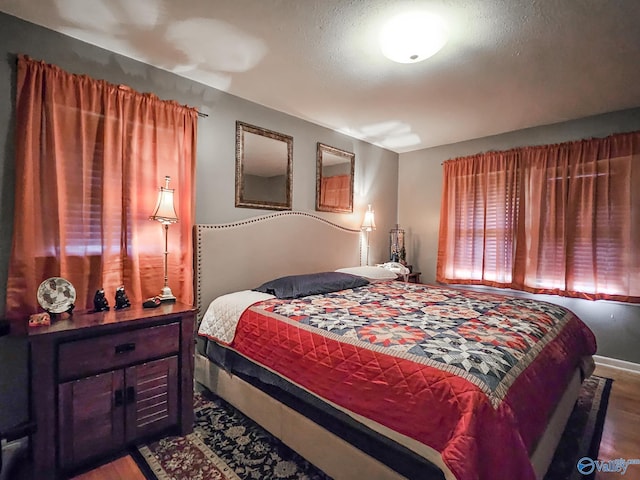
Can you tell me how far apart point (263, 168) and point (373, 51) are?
145 cm

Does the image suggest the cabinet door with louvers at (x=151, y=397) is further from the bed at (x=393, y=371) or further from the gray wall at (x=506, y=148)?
the gray wall at (x=506, y=148)

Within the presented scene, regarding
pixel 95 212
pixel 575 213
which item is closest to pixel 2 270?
pixel 95 212

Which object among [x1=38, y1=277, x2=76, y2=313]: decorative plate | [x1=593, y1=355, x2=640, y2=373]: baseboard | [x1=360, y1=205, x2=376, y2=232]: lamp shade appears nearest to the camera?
[x1=38, y1=277, x2=76, y2=313]: decorative plate

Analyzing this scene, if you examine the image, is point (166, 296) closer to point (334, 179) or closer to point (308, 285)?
point (308, 285)

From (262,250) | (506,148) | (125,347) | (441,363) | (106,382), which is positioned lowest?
(106,382)

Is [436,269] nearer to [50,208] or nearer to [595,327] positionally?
[595,327]

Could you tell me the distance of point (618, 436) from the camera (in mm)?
1994

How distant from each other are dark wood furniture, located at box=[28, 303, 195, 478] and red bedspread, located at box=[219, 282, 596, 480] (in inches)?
16.8

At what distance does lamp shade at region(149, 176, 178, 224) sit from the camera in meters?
2.16

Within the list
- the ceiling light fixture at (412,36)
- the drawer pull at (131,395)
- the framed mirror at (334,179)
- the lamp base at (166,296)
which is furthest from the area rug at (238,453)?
the ceiling light fixture at (412,36)

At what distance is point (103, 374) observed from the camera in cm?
168

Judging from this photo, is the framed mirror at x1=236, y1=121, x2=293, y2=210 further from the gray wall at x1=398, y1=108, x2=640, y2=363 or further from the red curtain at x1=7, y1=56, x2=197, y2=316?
the gray wall at x1=398, y1=108, x2=640, y2=363

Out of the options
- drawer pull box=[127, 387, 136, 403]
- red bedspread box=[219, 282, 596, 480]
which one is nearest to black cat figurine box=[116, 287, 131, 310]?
drawer pull box=[127, 387, 136, 403]

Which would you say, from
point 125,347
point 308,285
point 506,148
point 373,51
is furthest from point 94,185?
point 506,148
